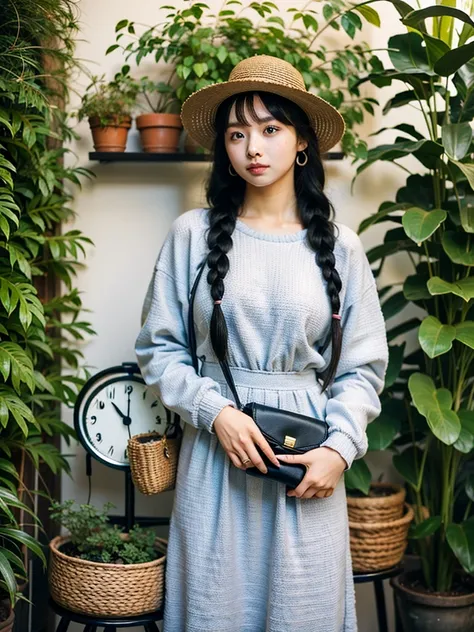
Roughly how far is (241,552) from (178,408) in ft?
1.19

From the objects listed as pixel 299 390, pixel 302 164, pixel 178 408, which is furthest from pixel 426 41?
pixel 178 408

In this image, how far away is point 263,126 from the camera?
186cm

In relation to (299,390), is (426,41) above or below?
above

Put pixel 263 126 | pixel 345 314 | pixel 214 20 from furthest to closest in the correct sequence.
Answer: pixel 214 20, pixel 345 314, pixel 263 126

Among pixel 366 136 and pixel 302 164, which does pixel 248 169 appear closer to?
pixel 302 164

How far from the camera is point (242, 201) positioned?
2.02 metres

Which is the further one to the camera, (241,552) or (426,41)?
(426,41)

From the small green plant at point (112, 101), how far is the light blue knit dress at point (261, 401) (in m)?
0.60

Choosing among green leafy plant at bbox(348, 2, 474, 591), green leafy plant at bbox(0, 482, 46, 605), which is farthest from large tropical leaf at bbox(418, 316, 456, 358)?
green leafy plant at bbox(0, 482, 46, 605)

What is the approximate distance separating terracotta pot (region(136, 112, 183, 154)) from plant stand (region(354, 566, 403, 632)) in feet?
4.39

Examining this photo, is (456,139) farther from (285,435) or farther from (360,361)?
(285,435)

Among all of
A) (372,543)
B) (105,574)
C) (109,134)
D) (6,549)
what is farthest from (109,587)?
(109,134)

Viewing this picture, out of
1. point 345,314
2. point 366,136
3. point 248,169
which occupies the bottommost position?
point 345,314

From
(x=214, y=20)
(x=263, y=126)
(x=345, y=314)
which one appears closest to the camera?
(x=263, y=126)
